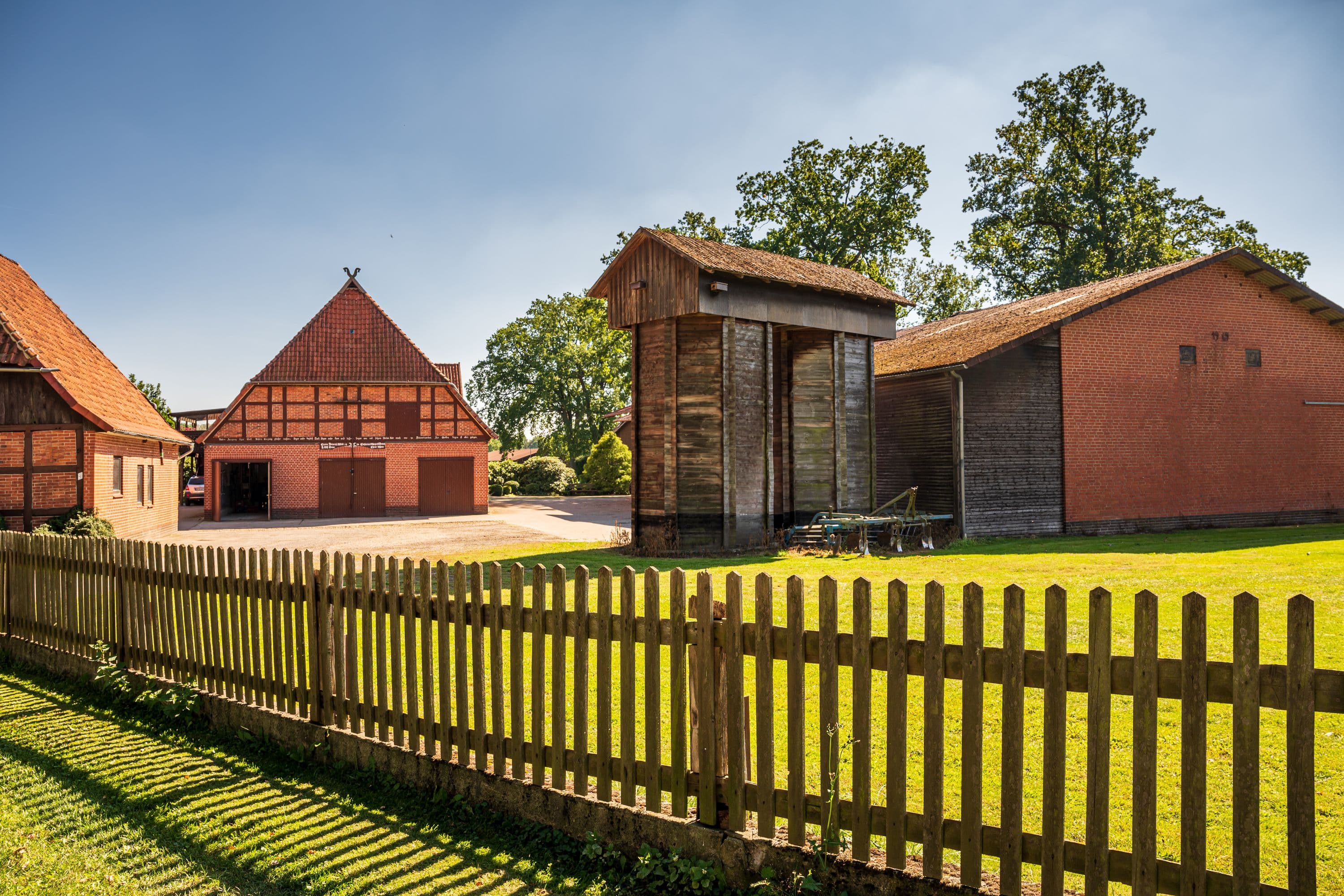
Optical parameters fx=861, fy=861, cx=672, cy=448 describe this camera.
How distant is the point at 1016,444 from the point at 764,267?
320 inches

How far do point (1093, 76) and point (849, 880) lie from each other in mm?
51209

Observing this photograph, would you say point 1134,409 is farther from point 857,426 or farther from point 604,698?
point 604,698

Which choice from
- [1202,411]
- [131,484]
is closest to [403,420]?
[131,484]

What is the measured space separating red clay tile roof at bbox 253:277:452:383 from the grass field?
17720mm

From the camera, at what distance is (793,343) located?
2052 cm

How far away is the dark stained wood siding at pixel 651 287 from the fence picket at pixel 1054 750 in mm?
15746

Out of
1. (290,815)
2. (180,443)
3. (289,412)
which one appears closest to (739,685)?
(290,815)

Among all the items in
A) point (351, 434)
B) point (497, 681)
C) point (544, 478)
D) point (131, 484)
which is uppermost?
point (351, 434)

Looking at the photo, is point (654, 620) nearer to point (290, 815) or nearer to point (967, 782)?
point (967, 782)

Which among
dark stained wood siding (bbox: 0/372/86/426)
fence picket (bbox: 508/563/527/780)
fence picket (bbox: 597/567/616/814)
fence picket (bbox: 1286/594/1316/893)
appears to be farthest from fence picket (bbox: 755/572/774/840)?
dark stained wood siding (bbox: 0/372/86/426)

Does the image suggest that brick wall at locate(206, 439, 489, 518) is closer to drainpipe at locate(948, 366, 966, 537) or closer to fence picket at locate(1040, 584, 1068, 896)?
drainpipe at locate(948, 366, 966, 537)

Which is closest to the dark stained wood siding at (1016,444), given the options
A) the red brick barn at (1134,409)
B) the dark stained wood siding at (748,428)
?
the red brick barn at (1134,409)

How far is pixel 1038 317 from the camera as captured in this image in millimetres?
23281

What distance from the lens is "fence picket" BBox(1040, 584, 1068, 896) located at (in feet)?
9.73
